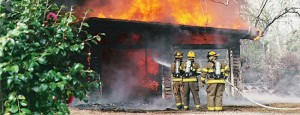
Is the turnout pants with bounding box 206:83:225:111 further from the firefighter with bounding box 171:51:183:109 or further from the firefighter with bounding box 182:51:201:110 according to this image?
the firefighter with bounding box 171:51:183:109

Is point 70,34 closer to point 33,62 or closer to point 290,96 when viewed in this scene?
point 33,62

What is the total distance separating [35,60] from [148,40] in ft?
42.3

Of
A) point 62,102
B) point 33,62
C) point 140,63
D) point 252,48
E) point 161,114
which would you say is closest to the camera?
point 33,62

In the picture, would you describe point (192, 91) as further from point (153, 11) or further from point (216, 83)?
point (153, 11)

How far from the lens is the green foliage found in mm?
3688

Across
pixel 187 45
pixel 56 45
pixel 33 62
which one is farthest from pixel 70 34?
pixel 187 45

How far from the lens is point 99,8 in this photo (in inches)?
703

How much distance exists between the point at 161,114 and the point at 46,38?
7332 millimetres

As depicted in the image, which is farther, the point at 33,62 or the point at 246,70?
the point at 246,70

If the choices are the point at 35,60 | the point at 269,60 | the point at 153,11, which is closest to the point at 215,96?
the point at 153,11

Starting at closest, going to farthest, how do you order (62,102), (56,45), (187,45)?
(56,45) → (62,102) → (187,45)

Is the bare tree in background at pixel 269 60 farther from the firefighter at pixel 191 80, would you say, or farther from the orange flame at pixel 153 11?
the firefighter at pixel 191 80

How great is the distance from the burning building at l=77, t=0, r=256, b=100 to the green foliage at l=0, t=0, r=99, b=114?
1045 cm

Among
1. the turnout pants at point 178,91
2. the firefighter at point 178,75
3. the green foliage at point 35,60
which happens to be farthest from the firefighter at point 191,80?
the green foliage at point 35,60
